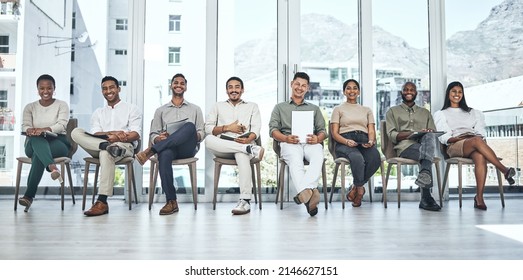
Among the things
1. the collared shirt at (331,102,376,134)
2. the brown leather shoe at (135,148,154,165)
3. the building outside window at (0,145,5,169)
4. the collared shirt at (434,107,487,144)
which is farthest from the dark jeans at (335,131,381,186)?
the building outside window at (0,145,5,169)

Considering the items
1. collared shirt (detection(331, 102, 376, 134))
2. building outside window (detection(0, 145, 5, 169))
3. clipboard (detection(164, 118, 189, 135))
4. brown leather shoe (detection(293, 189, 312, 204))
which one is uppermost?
collared shirt (detection(331, 102, 376, 134))

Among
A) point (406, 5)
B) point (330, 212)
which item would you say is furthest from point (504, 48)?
point (330, 212)

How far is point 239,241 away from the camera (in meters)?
2.44

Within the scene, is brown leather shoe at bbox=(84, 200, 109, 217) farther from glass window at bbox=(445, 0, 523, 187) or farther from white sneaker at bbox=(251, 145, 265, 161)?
glass window at bbox=(445, 0, 523, 187)

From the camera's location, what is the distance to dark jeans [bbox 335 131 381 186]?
3.95 meters

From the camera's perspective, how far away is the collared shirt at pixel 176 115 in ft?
13.5

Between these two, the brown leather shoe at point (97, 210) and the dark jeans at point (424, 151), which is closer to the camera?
the brown leather shoe at point (97, 210)

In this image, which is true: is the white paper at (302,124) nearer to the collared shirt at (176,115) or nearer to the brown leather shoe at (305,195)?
the brown leather shoe at (305,195)

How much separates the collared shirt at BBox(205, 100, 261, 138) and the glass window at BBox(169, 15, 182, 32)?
3.66ft

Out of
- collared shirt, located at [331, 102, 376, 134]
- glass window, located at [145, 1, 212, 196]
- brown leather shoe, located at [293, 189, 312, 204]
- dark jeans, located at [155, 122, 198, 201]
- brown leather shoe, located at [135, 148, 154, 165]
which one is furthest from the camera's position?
glass window, located at [145, 1, 212, 196]

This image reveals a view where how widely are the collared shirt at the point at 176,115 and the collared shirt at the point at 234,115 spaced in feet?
0.29

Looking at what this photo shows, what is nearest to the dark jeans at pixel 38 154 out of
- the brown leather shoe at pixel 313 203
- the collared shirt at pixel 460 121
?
the brown leather shoe at pixel 313 203
